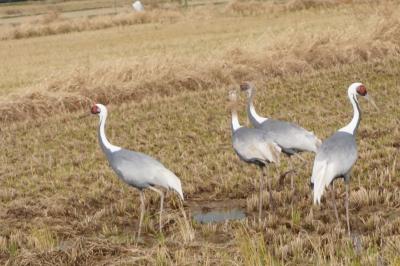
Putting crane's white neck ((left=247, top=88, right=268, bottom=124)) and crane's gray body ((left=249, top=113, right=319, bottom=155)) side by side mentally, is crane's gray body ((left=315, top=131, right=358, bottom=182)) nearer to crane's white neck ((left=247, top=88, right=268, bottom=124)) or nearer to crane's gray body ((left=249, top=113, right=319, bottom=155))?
crane's gray body ((left=249, top=113, right=319, bottom=155))

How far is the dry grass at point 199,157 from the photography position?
19.6ft

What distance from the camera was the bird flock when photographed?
6273mm

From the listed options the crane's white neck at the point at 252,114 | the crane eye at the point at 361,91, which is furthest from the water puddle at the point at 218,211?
the crane eye at the point at 361,91

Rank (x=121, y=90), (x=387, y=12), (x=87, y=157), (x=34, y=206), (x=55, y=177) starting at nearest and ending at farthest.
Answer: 1. (x=34, y=206)
2. (x=55, y=177)
3. (x=87, y=157)
4. (x=121, y=90)
5. (x=387, y=12)

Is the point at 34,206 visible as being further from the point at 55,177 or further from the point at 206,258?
the point at 206,258

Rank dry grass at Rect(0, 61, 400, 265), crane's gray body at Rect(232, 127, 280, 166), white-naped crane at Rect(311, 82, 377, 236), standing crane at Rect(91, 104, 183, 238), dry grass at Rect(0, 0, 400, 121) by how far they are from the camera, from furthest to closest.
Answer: dry grass at Rect(0, 0, 400, 121), crane's gray body at Rect(232, 127, 280, 166), standing crane at Rect(91, 104, 183, 238), white-naped crane at Rect(311, 82, 377, 236), dry grass at Rect(0, 61, 400, 265)

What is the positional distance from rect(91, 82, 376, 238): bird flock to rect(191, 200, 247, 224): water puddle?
0.89 feet

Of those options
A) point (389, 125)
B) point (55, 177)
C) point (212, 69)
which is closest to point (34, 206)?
point (55, 177)

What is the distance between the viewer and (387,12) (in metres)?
19.0

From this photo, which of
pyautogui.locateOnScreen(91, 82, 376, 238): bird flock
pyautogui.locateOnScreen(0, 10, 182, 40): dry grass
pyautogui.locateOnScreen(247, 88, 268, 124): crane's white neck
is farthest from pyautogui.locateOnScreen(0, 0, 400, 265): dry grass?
pyautogui.locateOnScreen(0, 10, 182, 40): dry grass

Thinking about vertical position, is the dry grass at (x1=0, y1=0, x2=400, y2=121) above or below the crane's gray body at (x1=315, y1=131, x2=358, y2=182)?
below

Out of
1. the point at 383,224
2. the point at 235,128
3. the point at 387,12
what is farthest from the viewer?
the point at 387,12

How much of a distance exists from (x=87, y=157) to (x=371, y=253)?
5.72m

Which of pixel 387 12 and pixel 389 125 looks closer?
pixel 389 125
